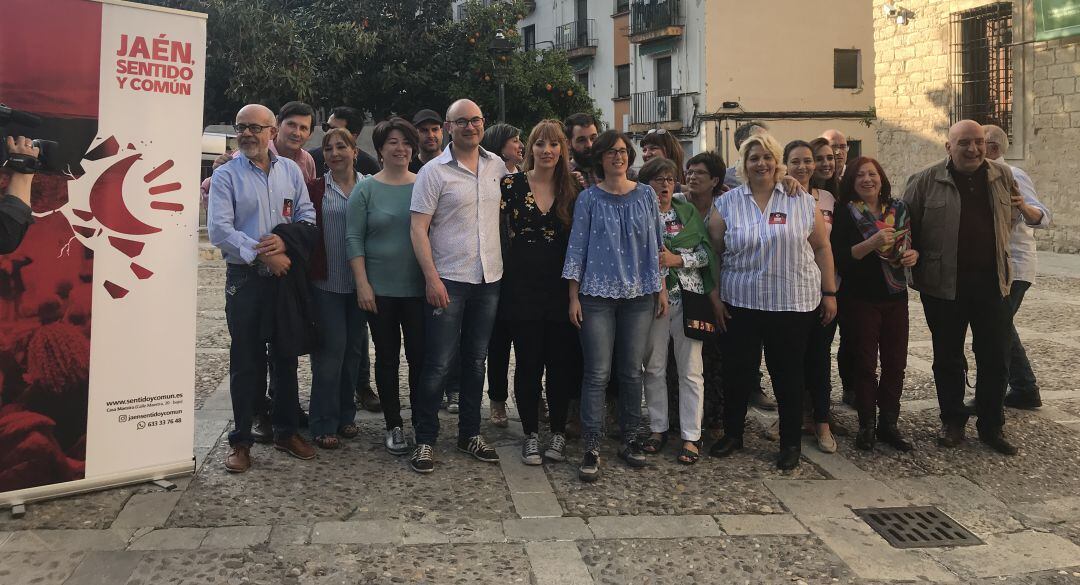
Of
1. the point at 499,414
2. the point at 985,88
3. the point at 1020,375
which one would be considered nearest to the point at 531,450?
the point at 499,414

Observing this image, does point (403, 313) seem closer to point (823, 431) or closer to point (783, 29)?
point (823, 431)

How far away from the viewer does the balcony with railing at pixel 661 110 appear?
2861 cm

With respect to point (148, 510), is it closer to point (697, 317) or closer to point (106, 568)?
point (106, 568)

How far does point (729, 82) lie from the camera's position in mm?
27641

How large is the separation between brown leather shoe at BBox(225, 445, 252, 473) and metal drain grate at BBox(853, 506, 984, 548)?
9.84ft

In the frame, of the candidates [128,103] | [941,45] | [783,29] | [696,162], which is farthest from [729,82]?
[128,103]

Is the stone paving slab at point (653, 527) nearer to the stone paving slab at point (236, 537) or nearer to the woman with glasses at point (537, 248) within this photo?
the woman with glasses at point (537, 248)

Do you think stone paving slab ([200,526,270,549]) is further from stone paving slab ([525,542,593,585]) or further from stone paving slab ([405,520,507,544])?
stone paving slab ([525,542,593,585])

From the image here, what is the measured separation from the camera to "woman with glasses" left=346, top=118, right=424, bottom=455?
15.6ft

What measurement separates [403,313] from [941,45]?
1596cm

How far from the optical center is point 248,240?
445 centimetres

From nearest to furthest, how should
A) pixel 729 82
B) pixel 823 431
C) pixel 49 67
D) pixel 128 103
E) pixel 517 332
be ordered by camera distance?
pixel 49 67
pixel 128 103
pixel 517 332
pixel 823 431
pixel 729 82

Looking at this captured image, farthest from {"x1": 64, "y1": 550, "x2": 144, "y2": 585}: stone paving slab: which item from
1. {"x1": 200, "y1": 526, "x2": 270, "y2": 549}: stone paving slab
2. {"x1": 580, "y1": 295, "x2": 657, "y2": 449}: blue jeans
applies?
{"x1": 580, "y1": 295, "x2": 657, "y2": 449}: blue jeans

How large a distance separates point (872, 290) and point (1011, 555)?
1.76 m
